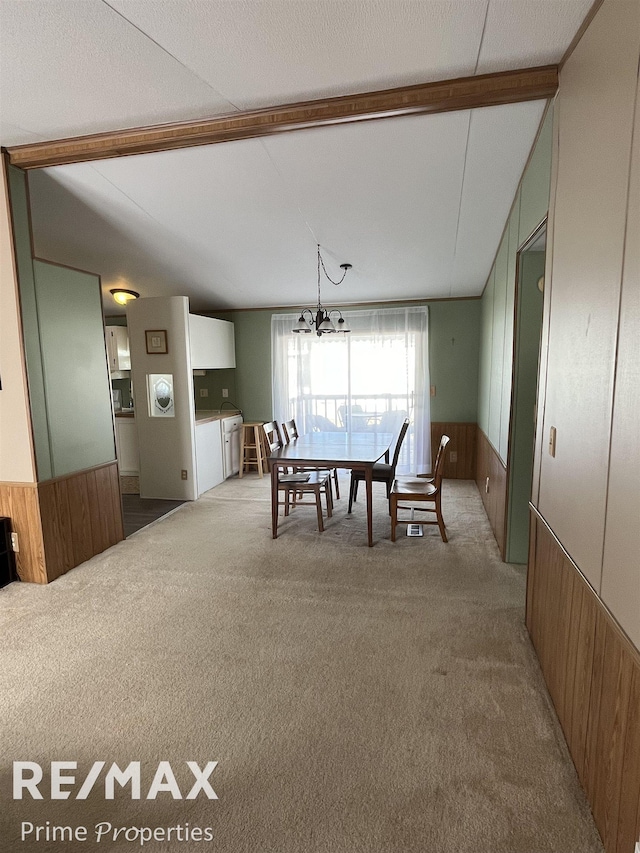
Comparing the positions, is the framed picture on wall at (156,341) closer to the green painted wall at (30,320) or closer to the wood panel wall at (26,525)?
the green painted wall at (30,320)

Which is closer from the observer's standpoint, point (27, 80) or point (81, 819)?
point (81, 819)

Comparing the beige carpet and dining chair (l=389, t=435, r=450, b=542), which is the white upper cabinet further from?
dining chair (l=389, t=435, r=450, b=542)

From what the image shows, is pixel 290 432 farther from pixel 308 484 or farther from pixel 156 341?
pixel 156 341

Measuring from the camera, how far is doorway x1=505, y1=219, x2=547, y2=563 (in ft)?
9.39

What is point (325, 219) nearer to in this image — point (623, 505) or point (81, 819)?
point (623, 505)

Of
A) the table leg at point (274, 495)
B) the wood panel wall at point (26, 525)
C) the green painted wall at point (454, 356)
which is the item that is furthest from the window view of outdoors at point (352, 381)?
the wood panel wall at point (26, 525)

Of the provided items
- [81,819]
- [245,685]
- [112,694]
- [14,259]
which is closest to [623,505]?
[245,685]

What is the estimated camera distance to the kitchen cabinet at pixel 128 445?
5.50 meters

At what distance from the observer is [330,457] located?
362cm

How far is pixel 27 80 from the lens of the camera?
6.84ft

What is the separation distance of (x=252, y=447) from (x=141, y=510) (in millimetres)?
1877

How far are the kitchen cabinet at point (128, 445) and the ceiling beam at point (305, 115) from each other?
10.5 ft

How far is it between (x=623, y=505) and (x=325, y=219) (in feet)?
10.4

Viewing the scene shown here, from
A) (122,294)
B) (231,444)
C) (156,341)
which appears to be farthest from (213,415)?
(122,294)
